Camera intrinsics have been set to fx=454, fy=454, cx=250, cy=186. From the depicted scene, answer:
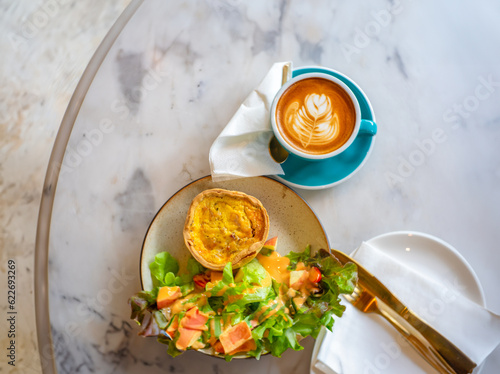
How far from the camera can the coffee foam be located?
1.26m

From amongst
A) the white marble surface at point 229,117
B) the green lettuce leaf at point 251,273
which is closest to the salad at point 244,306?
the green lettuce leaf at point 251,273

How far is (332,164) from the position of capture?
1311 millimetres

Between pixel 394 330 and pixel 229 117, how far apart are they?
760mm

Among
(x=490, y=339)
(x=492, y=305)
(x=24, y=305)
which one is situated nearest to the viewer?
(x=490, y=339)

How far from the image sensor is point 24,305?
5.00 ft

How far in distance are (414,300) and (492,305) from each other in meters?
0.26

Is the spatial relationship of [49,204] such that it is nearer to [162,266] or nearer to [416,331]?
[162,266]

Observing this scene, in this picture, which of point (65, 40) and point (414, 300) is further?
point (65, 40)

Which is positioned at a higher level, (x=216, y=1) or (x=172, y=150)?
(x=216, y=1)

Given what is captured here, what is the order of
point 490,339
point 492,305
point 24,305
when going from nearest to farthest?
point 490,339 < point 492,305 < point 24,305

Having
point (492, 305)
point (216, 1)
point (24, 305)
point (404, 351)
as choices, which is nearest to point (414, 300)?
point (404, 351)

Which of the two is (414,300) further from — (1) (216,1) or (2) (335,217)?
(1) (216,1)

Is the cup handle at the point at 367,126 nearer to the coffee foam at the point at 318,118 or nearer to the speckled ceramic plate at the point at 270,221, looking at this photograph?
the coffee foam at the point at 318,118

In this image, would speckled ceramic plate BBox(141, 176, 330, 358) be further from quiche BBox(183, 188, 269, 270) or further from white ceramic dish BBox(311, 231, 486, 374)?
white ceramic dish BBox(311, 231, 486, 374)
